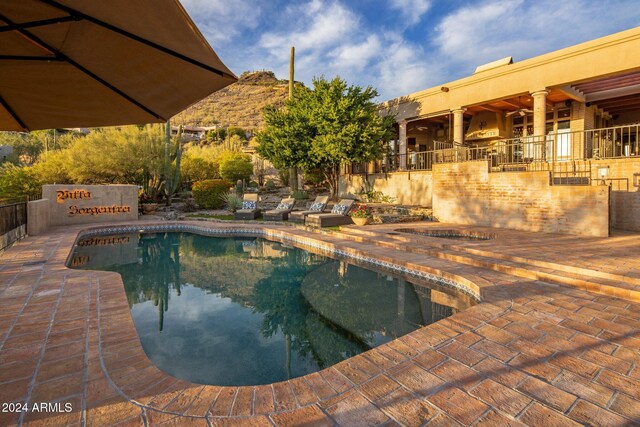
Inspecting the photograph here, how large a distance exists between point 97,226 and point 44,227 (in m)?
1.58

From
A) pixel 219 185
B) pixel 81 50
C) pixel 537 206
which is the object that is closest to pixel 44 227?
pixel 219 185

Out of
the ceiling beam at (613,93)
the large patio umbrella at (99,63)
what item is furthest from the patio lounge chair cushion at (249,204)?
the ceiling beam at (613,93)

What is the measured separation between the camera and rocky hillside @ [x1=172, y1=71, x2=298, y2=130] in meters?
62.5

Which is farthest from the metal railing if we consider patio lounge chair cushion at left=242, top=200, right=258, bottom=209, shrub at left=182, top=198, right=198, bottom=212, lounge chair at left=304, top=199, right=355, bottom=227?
lounge chair at left=304, top=199, right=355, bottom=227

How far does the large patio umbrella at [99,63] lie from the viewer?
2.19m

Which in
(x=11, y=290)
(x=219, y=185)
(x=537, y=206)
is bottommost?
(x=11, y=290)

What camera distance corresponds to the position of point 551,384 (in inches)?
103

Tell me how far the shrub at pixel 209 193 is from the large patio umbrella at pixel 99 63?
1440cm

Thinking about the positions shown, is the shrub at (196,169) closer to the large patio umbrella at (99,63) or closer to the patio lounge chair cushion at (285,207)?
the patio lounge chair cushion at (285,207)

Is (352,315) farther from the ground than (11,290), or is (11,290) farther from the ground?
(11,290)

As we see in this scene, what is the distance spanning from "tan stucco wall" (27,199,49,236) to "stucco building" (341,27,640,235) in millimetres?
13844

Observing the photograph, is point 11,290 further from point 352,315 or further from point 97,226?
point 97,226

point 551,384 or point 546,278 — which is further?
point 546,278

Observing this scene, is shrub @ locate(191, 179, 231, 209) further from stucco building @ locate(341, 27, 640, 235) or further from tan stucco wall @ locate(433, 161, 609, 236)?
tan stucco wall @ locate(433, 161, 609, 236)
